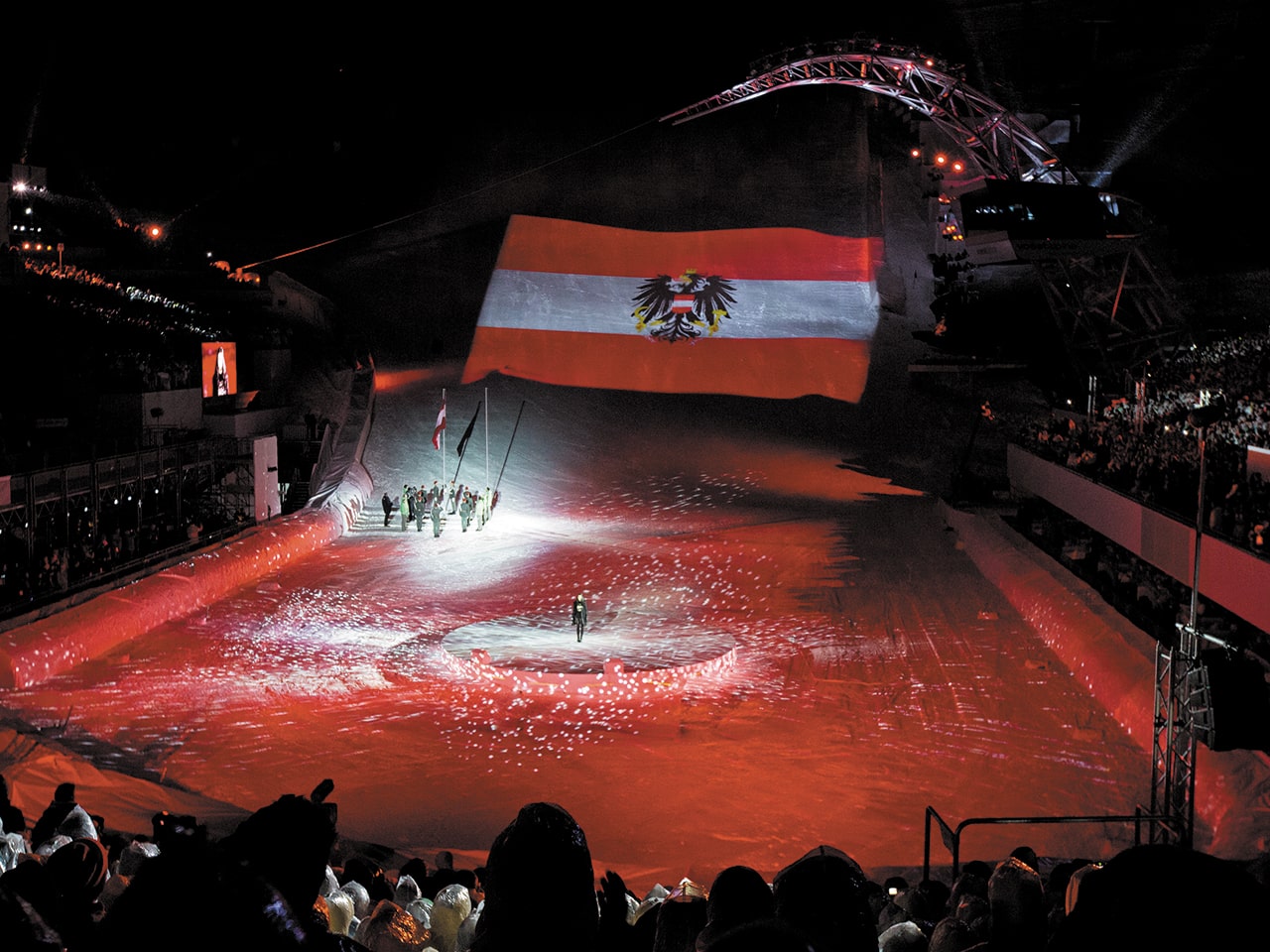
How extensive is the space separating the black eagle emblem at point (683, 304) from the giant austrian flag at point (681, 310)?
3 centimetres

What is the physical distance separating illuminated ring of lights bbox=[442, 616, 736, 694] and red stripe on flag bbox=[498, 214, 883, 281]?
2199 cm

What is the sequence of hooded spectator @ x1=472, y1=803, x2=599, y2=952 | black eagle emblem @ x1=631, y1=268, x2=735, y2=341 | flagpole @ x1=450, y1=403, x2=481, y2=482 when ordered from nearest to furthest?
hooded spectator @ x1=472, y1=803, x2=599, y2=952
flagpole @ x1=450, y1=403, x2=481, y2=482
black eagle emblem @ x1=631, y1=268, x2=735, y2=341

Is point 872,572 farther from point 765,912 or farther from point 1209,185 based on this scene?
point 765,912

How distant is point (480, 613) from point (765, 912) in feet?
44.3

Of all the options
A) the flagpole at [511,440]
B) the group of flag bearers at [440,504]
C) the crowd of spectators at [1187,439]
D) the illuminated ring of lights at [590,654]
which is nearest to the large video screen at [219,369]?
the group of flag bearers at [440,504]

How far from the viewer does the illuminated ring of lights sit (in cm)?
1216

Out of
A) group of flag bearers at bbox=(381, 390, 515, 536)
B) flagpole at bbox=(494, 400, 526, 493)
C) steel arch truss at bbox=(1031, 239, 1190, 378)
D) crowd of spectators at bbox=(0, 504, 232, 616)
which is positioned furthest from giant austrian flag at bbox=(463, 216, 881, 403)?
crowd of spectators at bbox=(0, 504, 232, 616)

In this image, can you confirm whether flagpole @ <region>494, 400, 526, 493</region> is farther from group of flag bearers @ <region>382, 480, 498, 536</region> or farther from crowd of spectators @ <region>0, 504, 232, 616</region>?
crowd of spectators @ <region>0, 504, 232, 616</region>

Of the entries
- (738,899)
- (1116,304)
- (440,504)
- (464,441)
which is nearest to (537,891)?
(738,899)

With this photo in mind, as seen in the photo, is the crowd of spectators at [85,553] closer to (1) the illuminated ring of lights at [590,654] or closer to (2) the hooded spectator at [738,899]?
(1) the illuminated ring of lights at [590,654]

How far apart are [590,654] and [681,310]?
2199cm

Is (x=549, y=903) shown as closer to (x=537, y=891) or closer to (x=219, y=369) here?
(x=537, y=891)

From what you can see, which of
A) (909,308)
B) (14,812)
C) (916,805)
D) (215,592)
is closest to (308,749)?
(14,812)

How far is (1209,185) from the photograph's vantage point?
22203 mm
